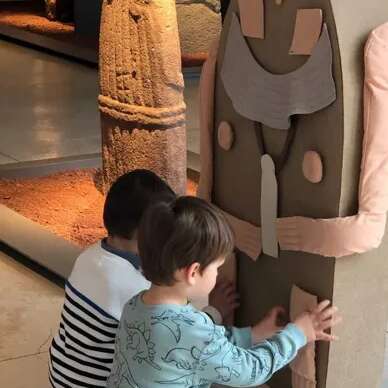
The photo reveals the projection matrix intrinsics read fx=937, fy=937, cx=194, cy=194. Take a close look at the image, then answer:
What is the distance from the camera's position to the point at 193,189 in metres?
5.83

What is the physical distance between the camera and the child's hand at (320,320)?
2.34 meters

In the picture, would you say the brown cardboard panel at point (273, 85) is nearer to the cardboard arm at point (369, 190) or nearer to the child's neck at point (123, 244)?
the cardboard arm at point (369, 190)

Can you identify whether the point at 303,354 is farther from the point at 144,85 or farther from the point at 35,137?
the point at 35,137

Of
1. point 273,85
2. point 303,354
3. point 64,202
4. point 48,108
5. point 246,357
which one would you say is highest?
point 273,85

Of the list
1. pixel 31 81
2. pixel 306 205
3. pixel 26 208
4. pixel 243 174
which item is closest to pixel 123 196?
pixel 243 174

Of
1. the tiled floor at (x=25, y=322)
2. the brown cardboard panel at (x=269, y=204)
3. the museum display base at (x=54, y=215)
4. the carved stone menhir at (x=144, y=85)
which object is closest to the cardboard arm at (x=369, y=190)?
the brown cardboard panel at (x=269, y=204)

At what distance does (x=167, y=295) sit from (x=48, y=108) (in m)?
6.49

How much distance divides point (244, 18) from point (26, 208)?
3.42 meters

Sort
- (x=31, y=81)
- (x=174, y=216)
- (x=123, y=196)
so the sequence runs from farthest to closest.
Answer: (x=31, y=81), (x=123, y=196), (x=174, y=216)

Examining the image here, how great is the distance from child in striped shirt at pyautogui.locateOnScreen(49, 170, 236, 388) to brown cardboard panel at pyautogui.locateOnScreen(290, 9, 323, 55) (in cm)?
52

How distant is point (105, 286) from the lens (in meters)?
2.50

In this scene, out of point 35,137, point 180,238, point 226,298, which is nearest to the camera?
point 180,238

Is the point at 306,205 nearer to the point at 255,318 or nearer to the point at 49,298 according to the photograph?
the point at 255,318

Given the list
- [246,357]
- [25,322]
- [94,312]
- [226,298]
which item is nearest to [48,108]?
[25,322]
